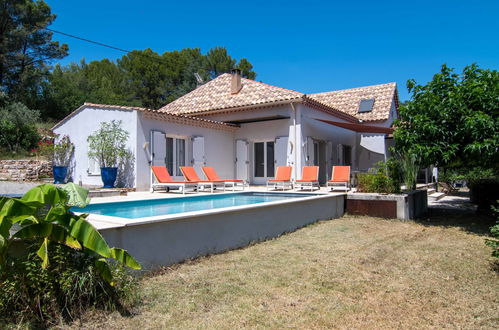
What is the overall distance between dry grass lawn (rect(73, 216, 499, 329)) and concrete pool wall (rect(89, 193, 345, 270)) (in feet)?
0.88

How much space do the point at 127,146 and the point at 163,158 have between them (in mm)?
1613

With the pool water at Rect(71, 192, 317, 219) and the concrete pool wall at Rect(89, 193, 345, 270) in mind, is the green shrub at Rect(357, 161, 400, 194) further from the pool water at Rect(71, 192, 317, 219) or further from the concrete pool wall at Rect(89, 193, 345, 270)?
the concrete pool wall at Rect(89, 193, 345, 270)

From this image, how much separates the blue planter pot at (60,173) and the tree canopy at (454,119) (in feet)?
46.1

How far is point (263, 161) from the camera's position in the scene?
20.2 meters

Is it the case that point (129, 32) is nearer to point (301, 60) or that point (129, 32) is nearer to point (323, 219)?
point (301, 60)

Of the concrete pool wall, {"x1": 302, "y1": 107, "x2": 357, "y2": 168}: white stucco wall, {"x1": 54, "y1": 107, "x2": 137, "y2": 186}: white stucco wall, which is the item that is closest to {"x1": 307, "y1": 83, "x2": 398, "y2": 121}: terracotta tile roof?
{"x1": 302, "y1": 107, "x2": 357, "y2": 168}: white stucco wall

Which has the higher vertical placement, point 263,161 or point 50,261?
point 263,161

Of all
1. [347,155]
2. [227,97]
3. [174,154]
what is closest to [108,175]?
[174,154]

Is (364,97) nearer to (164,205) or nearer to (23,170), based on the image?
(164,205)

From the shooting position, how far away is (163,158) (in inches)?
647

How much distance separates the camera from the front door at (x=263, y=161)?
65.3 feet

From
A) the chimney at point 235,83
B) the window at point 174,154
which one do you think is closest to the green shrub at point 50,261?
the window at point 174,154

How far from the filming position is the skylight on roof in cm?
2577

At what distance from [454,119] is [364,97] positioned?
1747 cm
